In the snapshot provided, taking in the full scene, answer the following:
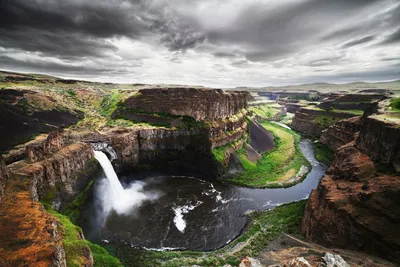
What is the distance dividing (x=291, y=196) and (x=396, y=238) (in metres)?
24.2

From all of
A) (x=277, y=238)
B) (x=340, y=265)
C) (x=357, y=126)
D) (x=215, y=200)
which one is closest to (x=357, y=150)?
(x=277, y=238)

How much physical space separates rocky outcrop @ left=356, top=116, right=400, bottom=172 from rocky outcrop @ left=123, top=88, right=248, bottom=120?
34502mm

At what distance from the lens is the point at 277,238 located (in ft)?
87.4

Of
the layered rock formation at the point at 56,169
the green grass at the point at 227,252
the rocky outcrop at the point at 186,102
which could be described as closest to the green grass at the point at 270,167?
the rocky outcrop at the point at 186,102

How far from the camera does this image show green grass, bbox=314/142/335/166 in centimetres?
6132

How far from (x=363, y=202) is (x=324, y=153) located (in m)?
52.3

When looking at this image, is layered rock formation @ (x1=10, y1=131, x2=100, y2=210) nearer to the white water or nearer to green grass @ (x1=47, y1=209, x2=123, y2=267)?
the white water

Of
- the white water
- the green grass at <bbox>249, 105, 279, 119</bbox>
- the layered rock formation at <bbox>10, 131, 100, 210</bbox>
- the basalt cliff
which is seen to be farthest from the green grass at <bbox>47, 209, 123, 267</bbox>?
the green grass at <bbox>249, 105, 279, 119</bbox>

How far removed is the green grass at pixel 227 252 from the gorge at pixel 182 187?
139 mm

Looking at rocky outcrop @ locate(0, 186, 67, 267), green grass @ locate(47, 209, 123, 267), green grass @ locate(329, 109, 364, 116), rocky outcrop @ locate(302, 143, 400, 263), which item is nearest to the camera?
Answer: rocky outcrop @ locate(0, 186, 67, 267)

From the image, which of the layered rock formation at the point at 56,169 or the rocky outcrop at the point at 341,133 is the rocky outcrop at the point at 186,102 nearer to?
the layered rock formation at the point at 56,169

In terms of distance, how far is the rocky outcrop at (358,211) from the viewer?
18.7 meters

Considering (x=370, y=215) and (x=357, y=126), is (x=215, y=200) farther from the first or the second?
(x=357, y=126)

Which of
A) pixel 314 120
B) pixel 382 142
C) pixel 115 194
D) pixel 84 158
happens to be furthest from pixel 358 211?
pixel 314 120
